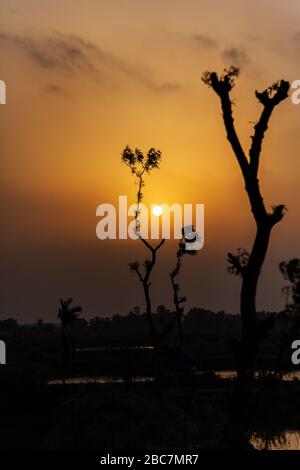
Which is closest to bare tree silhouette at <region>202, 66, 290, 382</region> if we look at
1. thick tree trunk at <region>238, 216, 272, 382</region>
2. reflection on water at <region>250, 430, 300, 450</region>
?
thick tree trunk at <region>238, 216, 272, 382</region>

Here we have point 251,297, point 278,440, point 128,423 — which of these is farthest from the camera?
point 278,440

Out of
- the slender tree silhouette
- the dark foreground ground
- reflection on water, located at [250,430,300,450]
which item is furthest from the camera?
reflection on water, located at [250,430,300,450]

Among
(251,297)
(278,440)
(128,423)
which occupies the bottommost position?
(128,423)

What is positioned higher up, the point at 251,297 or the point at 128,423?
the point at 251,297

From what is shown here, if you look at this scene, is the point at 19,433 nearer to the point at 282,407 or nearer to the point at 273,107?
the point at 282,407

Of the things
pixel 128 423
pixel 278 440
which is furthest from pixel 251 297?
pixel 278 440

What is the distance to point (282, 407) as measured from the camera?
40.3 m

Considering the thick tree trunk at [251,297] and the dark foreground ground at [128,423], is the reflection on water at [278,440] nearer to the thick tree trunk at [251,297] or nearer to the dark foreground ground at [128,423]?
the dark foreground ground at [128,423]

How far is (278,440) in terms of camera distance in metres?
30.5

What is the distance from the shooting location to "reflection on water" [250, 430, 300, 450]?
2847cm

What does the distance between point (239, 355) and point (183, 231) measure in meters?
43.7

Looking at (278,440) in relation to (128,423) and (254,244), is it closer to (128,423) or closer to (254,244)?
(128,423)

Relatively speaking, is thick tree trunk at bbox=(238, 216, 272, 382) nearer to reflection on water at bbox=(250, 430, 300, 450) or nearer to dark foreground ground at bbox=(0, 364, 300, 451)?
dark foreground ground at bbox=(0, 364, 300, 451)

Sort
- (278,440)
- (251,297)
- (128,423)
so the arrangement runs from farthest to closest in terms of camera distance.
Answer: (278,440)
(128,423)
(251,297)
